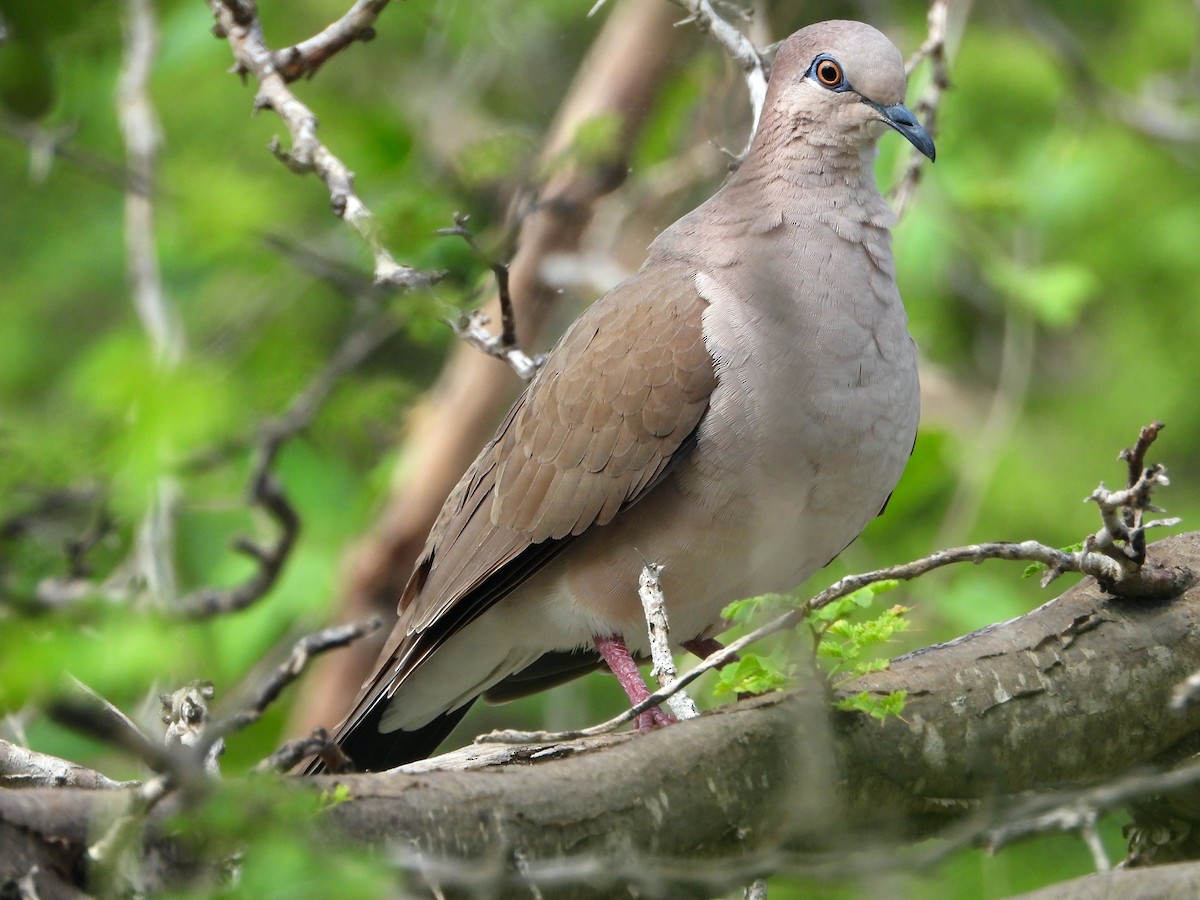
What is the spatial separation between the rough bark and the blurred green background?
0.21 metres

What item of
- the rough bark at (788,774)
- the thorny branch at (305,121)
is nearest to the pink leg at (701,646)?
the rough bark at (788,774)

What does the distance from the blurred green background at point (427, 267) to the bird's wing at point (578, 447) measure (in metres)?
0.36

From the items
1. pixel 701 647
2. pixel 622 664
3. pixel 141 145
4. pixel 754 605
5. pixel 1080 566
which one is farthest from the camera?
pixel 141 145

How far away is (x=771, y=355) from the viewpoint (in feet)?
10.5

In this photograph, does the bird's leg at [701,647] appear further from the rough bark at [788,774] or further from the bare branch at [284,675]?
the bare branch at [284,675]

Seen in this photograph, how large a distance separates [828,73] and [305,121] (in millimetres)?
1344

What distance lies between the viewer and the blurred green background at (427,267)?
8.63ft

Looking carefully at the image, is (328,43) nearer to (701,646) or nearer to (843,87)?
(843,87)

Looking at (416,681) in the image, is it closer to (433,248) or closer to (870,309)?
(433,248)

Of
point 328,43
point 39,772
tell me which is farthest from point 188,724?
point 328,43

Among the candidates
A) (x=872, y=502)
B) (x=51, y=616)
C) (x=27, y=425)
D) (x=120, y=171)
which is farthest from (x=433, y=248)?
(x=51, y=616)

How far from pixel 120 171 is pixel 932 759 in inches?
78.3

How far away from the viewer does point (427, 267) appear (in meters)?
→ 3.29

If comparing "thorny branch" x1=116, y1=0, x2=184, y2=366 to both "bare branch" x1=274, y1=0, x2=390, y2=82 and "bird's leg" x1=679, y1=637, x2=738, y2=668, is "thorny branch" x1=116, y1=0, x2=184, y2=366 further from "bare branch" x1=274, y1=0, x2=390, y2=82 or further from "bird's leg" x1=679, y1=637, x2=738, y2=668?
"bird's leg" x1=679, y1=637, x2=738, y2=668
